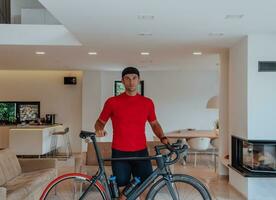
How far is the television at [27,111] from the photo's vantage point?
10.9 m

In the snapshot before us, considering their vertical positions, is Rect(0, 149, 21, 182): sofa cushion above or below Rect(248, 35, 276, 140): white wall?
below

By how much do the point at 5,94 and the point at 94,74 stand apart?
8.89 feet

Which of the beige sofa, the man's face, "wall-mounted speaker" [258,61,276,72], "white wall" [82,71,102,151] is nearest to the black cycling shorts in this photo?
the man's face

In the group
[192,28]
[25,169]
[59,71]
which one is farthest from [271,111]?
[59,71]

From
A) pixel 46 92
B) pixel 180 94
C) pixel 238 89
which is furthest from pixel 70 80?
pixel 238 89

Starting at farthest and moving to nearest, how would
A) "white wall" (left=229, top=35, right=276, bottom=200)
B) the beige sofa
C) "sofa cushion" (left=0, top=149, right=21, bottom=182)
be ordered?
"white wall" (left=229, top=35, right=276, bottom=200), "sofa cushion" (left=0, top=149, right=21, bottom=182), the beige sofa

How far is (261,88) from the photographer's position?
5320 millimetres

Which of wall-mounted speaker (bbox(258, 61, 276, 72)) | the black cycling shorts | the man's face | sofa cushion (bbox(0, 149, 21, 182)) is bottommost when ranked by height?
sofa cushion (bbox(0, 149, 21, 182))

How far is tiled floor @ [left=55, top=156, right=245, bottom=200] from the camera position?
553 centimetres

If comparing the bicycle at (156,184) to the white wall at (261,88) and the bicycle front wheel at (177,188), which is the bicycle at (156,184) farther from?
the white wall at (261,88)

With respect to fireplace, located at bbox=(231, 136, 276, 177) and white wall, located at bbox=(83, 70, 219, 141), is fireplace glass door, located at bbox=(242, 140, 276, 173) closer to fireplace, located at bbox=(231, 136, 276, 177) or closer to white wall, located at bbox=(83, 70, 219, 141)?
fireplace, located at bbox=(231, 136, 276, 177)

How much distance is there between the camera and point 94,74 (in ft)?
35.3

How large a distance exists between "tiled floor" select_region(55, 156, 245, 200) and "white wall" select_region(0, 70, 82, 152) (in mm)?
2392

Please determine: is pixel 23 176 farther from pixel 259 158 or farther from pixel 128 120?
pixel 259 158
